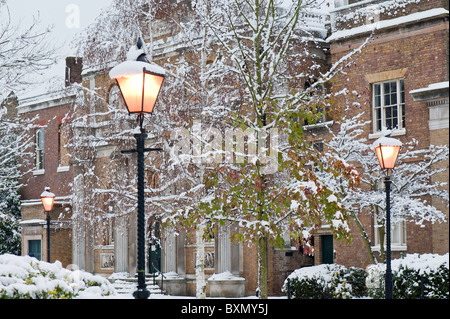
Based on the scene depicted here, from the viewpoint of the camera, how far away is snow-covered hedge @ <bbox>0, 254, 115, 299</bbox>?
10936 mm

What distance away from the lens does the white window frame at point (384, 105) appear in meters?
22.2

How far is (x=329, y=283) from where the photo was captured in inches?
827

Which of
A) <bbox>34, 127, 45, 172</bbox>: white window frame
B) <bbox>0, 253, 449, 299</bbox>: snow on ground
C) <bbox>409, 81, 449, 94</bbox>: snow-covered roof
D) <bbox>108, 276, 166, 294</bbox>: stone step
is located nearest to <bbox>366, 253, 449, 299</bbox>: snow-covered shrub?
<bbox>409, 81, 449, 94</bbox>: snow-covered roof

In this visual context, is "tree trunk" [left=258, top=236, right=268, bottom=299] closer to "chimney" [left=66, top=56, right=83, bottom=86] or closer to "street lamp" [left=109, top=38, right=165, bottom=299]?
"street lamp" [left=109, top=38, right=165, bottom=299]

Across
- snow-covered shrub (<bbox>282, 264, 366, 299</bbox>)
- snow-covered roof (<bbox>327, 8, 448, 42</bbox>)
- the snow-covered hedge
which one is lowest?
snow-covered shrub (<bbox>282, 264, 366, 299</bbox>)

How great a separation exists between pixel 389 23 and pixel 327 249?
833 centimetres

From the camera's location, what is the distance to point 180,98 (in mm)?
21203

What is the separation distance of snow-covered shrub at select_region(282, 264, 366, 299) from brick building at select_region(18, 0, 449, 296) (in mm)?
1607

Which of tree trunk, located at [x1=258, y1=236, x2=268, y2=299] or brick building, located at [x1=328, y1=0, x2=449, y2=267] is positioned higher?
brick building, located at [x1=328, y1=0, x2=449, y2=267]

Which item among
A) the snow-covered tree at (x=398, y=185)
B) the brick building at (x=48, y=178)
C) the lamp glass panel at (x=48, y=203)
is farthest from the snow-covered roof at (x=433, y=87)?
the brick building at (x=48, y=178)

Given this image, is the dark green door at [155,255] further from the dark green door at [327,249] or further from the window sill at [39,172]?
the window sill at [39,172]

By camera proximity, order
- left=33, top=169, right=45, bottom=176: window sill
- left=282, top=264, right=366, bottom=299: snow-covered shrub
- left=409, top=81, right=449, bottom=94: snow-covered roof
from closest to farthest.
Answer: left=409, top=81, right=449, bottom=94: snow-covered roof → left=282, top=264, right=366, bottom=299: snow-covered shrub → left=33, top=169, right=45, bottom=176: window sill
